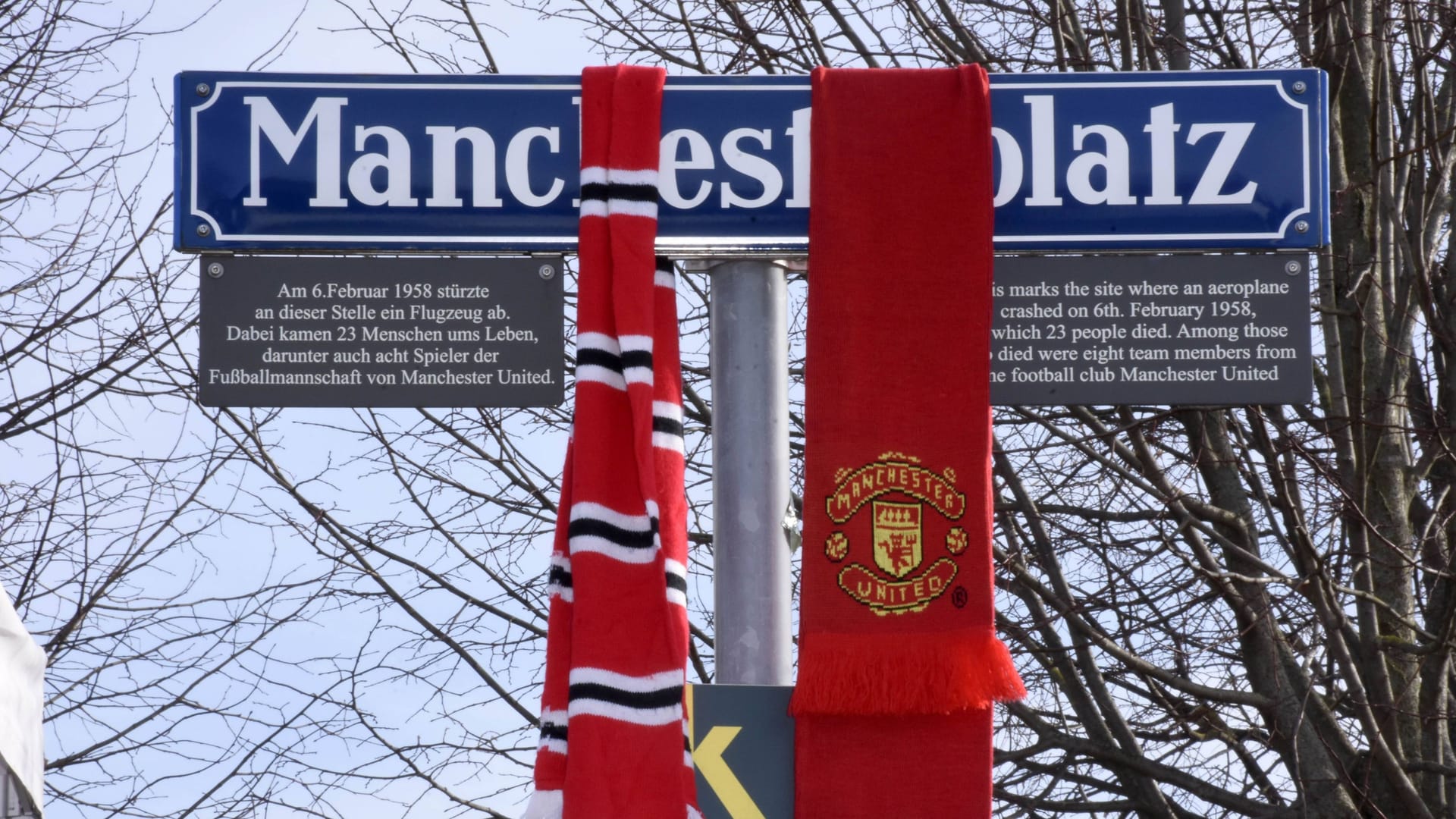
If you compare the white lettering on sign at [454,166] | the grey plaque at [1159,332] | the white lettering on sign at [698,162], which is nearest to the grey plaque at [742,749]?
the grey plaque at [1159,332]

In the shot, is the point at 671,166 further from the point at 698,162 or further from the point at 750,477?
the point at 750,477

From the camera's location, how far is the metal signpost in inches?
127

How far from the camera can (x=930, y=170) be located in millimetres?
3312

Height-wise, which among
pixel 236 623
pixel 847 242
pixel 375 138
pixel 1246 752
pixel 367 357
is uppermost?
pixel 375 138

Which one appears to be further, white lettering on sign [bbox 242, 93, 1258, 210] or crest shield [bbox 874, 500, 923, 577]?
white lettering on sign [bbox 242, 93, 1258, 210]

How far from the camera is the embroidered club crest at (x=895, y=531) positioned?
3045 mm

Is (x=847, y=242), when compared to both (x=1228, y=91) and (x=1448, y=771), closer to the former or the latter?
(x=1228, y=91)

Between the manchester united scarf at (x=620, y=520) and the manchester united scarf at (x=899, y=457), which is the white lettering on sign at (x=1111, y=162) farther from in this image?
the manchester united scarf at (x=620, y=520)

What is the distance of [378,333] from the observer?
324 centimetres

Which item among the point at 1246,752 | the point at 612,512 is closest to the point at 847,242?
the point at 612,512

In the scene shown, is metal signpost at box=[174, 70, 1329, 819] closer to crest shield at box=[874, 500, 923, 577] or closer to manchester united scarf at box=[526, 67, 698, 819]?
manchester united scarf at box=[526, 67, 698, 819]

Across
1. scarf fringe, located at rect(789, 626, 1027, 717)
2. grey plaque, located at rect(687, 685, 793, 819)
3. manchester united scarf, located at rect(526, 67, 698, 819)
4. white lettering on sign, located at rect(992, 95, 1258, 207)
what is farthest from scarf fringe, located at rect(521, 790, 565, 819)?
white lettering on sign, located at rect(992, 95, 1258, 207)

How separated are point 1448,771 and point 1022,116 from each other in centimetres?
282

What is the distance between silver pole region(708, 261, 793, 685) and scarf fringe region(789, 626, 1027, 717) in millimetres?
75
